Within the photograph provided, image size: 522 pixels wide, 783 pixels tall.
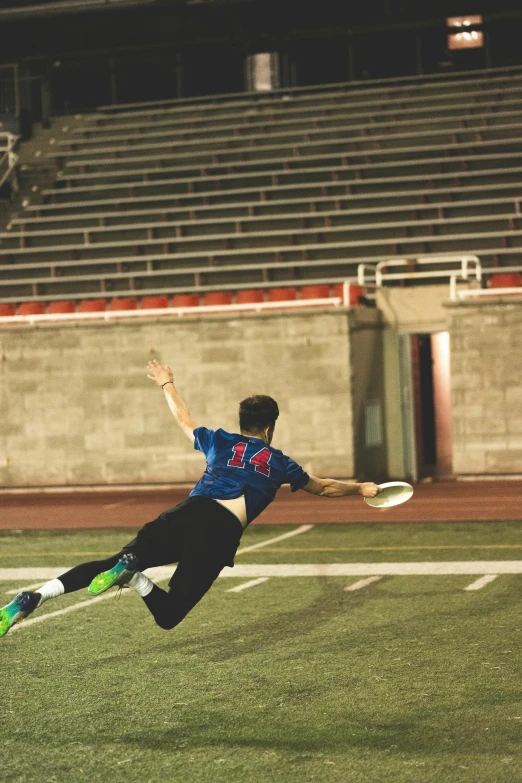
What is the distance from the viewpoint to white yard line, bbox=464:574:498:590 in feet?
30.8

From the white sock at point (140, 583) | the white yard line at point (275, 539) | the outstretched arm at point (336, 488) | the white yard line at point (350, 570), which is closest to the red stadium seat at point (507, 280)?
the white yard line at point (275, 539)

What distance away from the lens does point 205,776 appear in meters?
4.90

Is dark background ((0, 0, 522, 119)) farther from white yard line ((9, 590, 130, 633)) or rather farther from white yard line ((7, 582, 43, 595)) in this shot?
white yard line ((9, 590, 130, 633))

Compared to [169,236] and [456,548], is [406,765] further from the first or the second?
[169,236]

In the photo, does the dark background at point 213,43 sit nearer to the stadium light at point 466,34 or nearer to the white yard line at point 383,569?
Answer: the stadium light at point 466,34

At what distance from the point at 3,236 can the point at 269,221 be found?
5.74 meters

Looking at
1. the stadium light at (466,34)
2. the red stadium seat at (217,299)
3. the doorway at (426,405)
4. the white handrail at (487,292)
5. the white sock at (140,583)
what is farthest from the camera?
the stadium light at (466,34)

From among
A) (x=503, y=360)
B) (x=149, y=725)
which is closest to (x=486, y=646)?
(x=149, y=725)

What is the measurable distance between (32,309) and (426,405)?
280 inches

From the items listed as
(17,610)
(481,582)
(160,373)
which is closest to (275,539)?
(481,582)

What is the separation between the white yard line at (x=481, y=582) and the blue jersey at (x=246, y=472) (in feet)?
12.4

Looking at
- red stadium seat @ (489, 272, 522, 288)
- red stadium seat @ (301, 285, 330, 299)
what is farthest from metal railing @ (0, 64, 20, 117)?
red stadium seat @ (489, 272, 522, 288)

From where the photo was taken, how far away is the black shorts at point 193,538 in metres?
5.79

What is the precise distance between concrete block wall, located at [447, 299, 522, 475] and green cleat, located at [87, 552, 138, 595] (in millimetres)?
12362
